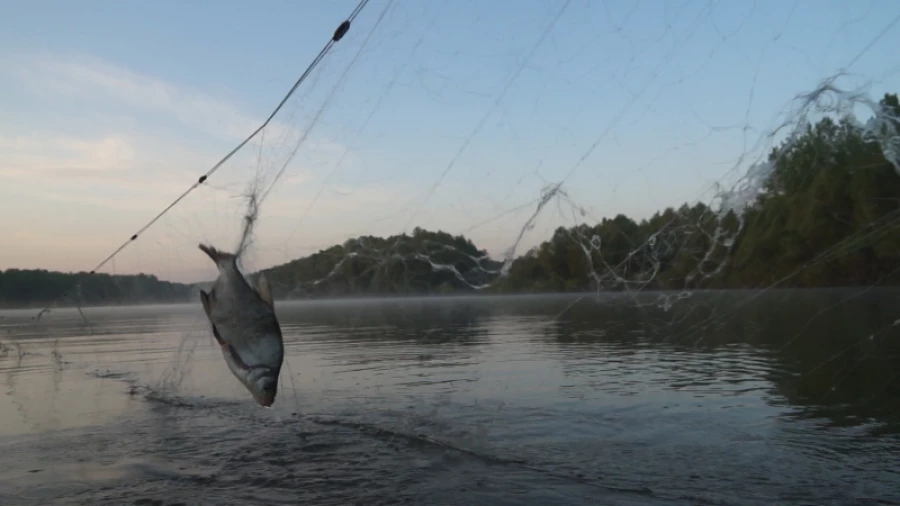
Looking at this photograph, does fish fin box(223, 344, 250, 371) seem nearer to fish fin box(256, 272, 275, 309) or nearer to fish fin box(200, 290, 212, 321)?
fish fin box(200, 290, 212, 321)

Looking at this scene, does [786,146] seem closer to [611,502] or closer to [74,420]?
[611,502]

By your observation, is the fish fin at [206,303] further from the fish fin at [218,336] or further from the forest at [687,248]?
the forest at [687,248]

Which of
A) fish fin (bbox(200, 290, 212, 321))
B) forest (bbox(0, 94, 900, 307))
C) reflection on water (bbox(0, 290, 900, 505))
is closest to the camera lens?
fish fin (bbox(200, 290, 212, 321))

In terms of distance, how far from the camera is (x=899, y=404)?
54.6ft

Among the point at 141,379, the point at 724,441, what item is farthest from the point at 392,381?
the point at 724,441

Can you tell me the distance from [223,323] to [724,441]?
Answer: 991cm

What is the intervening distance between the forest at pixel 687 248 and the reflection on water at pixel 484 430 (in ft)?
10.3

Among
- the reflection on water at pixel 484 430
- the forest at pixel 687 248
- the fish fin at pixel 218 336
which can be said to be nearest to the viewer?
the fish fin at pixel 218 336

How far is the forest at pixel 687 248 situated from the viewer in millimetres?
15250

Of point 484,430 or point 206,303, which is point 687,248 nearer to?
point 484,430

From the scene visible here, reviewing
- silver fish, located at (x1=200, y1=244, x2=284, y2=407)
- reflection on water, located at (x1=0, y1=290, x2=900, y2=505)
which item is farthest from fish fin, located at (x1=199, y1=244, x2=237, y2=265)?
reflection on water, located at (x1=0, y1=290, x2=900, y2=505)

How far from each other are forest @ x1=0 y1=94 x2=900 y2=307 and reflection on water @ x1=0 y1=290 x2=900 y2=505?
3151 mm

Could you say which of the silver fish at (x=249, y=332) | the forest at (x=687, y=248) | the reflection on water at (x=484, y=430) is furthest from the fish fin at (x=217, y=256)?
the forest at (x=687, y=248)

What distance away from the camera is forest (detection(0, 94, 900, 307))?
1525 cm
